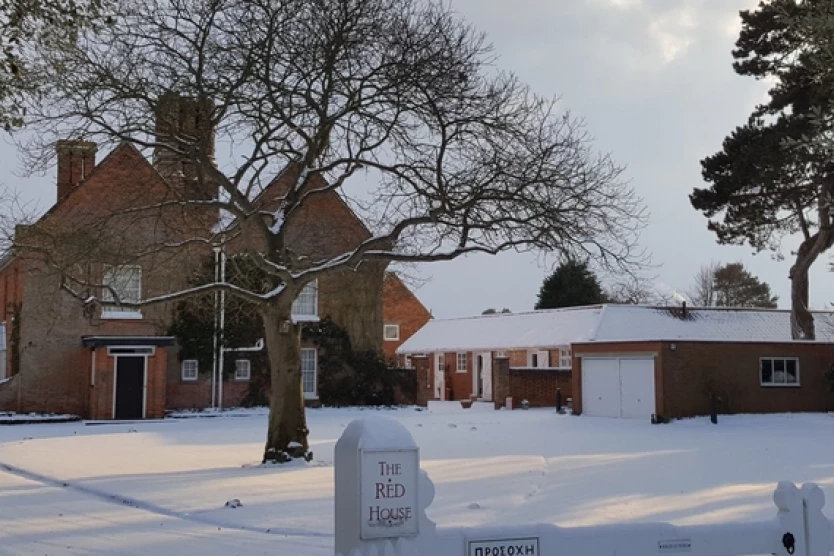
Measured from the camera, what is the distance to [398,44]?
17625 mm

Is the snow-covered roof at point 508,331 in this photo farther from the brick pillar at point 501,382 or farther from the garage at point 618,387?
the garage at point 618,387

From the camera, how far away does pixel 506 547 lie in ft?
19.5

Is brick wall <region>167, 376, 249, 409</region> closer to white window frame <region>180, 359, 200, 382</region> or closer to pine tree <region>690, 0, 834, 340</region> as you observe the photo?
white window frame <region>180, 359, 200, 382</region>

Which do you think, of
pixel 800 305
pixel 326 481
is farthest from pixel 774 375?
pixel 326 481

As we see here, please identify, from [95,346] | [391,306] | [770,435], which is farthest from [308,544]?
[391,306]

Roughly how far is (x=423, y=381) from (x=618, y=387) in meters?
13.8

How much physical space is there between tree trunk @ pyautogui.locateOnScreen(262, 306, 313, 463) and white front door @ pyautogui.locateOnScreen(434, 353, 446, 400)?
26.4 m

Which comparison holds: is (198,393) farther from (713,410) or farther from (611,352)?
(713,410)

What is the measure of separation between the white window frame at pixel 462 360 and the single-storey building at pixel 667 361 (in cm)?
173

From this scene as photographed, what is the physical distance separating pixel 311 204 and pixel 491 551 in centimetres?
3378

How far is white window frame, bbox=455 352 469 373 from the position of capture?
1812 inches

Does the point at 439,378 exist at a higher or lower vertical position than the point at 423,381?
higher

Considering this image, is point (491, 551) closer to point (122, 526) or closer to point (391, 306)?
point (122, 526)

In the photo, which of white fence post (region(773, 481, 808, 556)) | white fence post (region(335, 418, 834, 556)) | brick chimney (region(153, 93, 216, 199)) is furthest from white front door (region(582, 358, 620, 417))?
white fence post (region(335, 418, 834, 556))
